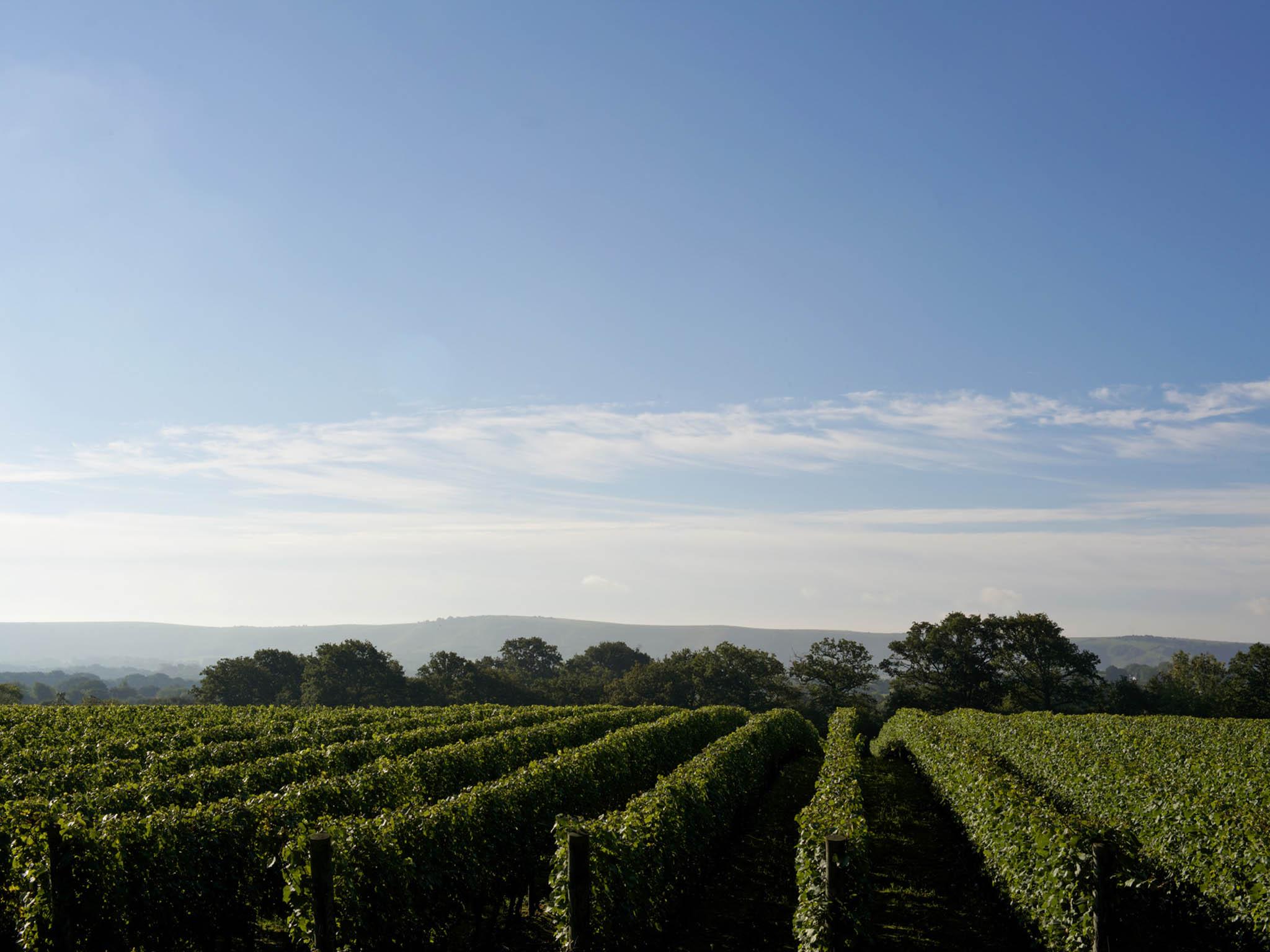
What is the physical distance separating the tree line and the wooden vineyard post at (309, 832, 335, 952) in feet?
205

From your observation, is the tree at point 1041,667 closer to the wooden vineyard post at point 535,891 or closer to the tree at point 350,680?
the tree at point 350,680

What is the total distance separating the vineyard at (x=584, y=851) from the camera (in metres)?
7.72

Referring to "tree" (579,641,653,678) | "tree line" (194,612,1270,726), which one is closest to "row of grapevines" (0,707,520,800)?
"tree line" (194,612,1270,726)

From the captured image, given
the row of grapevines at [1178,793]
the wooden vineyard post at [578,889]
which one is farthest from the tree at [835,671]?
the wooden vineyard post at [578,889]

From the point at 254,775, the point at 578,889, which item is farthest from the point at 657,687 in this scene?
the point at 578,889

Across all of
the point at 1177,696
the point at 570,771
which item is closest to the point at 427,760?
the point at 570,771

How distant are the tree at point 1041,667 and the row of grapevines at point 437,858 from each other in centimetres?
6149

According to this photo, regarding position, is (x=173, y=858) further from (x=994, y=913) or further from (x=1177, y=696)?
(x=1177, y=696)

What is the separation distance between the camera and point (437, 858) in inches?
346

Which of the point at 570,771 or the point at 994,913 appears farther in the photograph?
the point at 570,771

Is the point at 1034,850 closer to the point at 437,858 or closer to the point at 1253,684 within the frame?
the point at 437,858

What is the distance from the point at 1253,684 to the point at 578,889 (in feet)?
253

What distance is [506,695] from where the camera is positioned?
236 ft

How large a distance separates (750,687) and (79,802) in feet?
215
